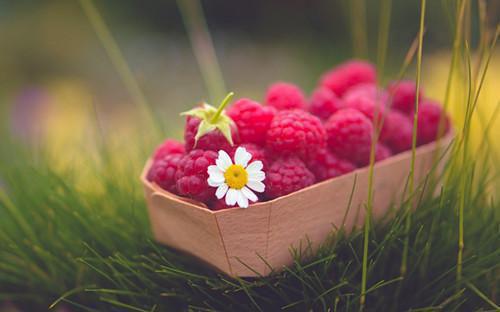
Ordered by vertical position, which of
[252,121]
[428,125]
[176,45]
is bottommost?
[176,45]

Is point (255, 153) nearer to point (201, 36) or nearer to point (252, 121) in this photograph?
point (252, 121)

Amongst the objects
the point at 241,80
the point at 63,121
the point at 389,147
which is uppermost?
the point at 389,147

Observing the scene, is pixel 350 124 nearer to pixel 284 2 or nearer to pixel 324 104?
pixel 324 104

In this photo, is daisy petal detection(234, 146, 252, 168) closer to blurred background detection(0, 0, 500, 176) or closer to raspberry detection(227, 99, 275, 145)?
raspberry detection(227, 99, 275, 145)

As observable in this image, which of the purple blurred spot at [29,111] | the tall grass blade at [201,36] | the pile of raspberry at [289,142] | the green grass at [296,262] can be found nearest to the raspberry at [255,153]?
the pile of raspberry at [289,142]

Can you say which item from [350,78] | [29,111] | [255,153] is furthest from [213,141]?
[29,111]

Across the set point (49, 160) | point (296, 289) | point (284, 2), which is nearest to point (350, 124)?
point (296, 289)
